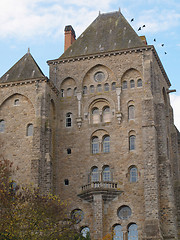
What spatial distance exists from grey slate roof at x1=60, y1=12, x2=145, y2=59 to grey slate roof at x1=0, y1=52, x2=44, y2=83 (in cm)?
380

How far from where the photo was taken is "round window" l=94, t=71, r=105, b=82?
54897mm

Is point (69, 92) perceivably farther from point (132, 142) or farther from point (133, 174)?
point (133, 174)

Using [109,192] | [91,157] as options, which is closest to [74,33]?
[91,157]

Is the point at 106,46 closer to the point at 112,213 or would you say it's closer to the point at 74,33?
the point at 74,33

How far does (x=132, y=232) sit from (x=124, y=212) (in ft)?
6.88

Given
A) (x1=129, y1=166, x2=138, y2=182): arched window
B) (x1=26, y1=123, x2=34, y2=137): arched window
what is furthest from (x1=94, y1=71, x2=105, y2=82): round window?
(x1=129, y1=166, x2=138, y2=182): arched window

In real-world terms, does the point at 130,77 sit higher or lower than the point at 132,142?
higher

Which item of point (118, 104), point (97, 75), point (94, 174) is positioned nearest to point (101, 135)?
point (118, 104)

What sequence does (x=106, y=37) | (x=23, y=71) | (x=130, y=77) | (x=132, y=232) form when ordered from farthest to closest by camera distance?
(x=106, y=37) → (x=23, y=71) → (x=130, y=77) → (x=132, y=232)

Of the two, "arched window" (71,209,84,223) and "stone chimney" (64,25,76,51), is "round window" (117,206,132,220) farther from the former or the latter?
"stone chimney" (64,25,76,51)

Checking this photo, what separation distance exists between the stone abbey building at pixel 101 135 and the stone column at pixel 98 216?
3.7 inches

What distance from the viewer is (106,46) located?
2227 inches

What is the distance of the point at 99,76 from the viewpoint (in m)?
55.1

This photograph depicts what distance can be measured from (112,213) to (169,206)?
5.51 metres
